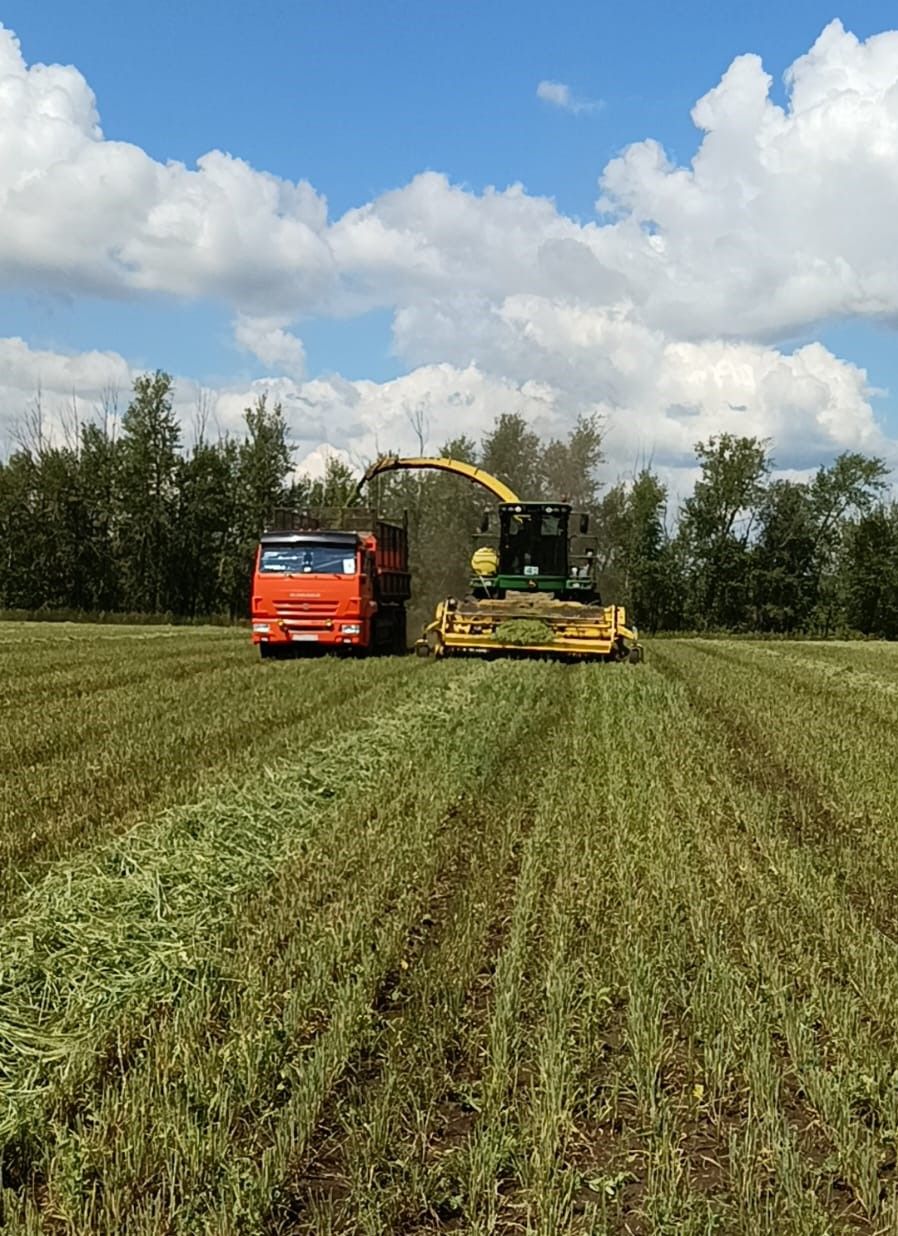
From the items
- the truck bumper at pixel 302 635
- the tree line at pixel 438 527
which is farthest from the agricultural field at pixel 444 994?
the tree line at pixel 438 527

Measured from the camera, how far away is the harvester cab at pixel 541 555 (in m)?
24.0

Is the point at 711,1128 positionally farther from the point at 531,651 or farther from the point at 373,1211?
the point at 531,651

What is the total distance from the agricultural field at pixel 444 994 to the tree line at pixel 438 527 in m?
40.8

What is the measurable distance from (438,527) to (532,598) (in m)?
41.8

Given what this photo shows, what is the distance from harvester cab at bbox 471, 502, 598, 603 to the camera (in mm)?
24031

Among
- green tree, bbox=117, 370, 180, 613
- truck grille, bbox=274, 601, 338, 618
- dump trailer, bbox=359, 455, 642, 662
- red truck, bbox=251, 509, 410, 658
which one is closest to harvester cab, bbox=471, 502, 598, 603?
dump trailer, bbox=359, 455, 642, 662

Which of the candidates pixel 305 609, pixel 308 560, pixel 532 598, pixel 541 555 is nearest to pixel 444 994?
pixel 305 609

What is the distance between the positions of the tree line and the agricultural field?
134 feet

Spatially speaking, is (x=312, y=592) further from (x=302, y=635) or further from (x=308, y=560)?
(x=302, y=635)

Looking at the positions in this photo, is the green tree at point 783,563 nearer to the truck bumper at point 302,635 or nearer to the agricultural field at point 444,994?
the truck bumper at point 302,635

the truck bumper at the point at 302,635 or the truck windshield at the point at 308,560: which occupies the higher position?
the truck windshield at the point at 308,560

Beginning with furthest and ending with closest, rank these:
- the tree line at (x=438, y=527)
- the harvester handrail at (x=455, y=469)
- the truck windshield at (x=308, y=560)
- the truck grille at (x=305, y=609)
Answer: the tree line at (x=438, y=527) → the harvester handrail at (x=455, y=469) → the truck windshield at (x=308, y=560) → the truck grille at (x=305, y=609)

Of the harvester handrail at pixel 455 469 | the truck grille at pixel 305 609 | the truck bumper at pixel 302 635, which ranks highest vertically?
the harvester handrail at pixel 455 469

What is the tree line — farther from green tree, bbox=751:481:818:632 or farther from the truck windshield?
the truck windshield
